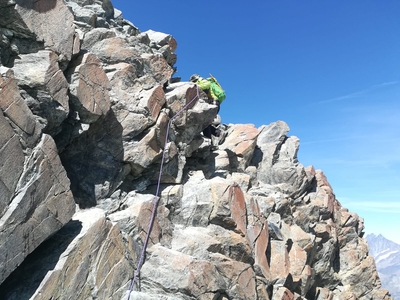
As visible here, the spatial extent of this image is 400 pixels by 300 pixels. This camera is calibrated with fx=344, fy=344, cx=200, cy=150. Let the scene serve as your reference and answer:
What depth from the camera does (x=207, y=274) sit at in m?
18.9

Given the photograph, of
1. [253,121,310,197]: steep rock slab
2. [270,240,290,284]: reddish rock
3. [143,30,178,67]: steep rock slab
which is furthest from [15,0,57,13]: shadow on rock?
[253,121,310,197]: steep rock slab

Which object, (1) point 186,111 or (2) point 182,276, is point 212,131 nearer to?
(1) point 186,111

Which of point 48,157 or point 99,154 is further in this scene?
point 99,154

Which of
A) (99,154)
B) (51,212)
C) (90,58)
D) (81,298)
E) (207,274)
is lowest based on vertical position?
(81,298)

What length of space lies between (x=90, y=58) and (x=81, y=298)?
1283 cm

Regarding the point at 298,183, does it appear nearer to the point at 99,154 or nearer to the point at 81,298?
the point at 99,154

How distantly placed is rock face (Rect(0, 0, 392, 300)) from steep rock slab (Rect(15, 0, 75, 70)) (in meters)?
0.06

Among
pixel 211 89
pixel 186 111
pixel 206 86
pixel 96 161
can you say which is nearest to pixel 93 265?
pixel 96 161

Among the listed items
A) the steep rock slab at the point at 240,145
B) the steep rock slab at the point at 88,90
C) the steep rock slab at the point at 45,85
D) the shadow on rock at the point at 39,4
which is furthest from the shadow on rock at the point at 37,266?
the steep rock slab at the point at 240,145

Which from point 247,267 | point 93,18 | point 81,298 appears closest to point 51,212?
point 81,298

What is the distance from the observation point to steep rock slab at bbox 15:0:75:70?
1619 centimetres

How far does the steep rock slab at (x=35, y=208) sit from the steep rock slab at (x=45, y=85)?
1.99m

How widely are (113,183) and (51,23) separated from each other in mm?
9519

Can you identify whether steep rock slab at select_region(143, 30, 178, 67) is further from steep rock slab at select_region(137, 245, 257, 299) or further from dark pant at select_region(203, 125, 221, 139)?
steep rock slab at select_region(137, 245, 257, 299)
